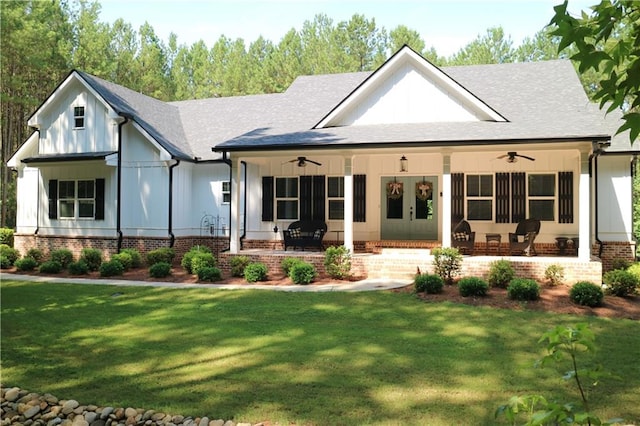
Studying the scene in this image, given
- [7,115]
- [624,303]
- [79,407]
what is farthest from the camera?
[7,115]

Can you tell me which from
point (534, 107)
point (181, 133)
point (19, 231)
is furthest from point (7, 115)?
point (534, 107)

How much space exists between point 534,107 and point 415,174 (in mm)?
3982

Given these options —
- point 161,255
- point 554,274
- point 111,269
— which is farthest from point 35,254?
point 554,274

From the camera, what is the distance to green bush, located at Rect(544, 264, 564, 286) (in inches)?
479

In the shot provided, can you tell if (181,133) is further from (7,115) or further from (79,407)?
(7,115)

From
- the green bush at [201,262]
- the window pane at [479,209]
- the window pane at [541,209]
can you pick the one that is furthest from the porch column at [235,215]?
the window pane at [541,209]

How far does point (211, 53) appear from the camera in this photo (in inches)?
1817

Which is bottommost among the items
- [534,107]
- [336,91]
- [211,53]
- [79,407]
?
[79,407]

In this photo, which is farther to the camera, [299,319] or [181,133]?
[181,133]

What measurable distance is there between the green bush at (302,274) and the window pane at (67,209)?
392 inches

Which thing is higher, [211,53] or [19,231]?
[211,53]

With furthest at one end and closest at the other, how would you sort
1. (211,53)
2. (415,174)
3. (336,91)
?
1. (211,53)
2. (336,91)
3. (415,174)

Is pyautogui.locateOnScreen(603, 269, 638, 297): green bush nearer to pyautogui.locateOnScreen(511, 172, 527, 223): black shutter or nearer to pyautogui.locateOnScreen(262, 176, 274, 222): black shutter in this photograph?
pyautogui.locateOnScreen(511, 172, 527, 223): black shutter

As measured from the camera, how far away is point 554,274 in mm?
12195
